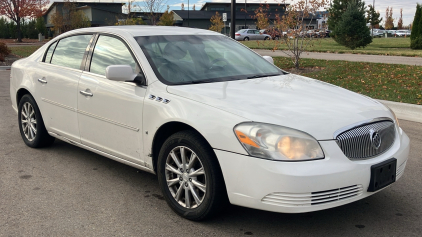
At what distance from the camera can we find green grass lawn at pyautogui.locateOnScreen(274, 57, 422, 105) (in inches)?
384

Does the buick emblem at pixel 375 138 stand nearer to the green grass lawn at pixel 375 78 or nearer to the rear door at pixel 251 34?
the green grass lawn at pixel 375 78

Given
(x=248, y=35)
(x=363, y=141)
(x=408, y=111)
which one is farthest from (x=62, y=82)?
(x=248, y=35)

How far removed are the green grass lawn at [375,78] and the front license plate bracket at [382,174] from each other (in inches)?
232

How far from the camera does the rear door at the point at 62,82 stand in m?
4.92

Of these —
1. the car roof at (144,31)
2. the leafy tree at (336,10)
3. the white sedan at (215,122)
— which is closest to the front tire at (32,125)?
the white sedan at (215,122)

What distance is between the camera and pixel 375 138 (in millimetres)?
3469

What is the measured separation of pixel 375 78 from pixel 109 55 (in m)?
A: 9.02

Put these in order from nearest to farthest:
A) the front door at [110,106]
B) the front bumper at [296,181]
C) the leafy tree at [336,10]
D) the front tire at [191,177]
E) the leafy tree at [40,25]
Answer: the front bumper at [296,181] < the front tire at [191,177] < the front door at [110,106] < the leafy tree at [336,10] < the leafy tree at [40,25]

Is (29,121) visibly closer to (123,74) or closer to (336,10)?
(123,74)

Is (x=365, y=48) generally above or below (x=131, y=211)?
above

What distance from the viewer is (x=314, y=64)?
15.7m

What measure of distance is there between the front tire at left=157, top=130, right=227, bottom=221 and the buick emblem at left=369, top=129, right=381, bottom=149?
1.16 m

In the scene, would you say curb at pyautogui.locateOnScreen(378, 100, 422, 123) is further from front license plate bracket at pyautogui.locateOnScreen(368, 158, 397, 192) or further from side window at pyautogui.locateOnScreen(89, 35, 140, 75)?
side window at pyautogui.locateOnScreen(89, 35, 140, 75)

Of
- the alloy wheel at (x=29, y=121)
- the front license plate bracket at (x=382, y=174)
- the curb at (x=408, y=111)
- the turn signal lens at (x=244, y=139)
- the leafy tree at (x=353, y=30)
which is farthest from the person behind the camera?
the leafy tree at (x=353, y=30)
